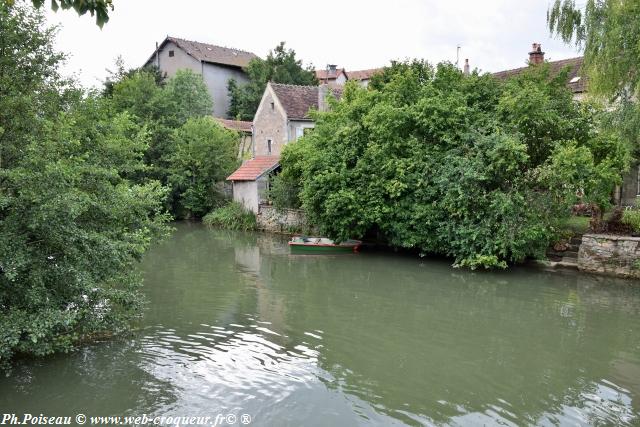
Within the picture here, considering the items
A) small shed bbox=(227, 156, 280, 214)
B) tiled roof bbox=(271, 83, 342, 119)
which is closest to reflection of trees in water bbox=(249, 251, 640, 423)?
small shed bbox=(227, 156, 280, 214)

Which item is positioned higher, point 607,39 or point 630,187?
point 607,39

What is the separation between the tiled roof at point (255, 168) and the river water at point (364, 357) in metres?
15.7

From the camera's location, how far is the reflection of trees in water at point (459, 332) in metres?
8.70

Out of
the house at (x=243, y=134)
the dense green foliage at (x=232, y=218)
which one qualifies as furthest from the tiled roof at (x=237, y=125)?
the dense green foliage at (x=232, y=218)

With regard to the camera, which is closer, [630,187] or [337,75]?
[630,187]

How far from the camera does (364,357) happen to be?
33.7 ft

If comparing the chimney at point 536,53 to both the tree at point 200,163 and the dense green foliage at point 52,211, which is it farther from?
the dense green foliage at point 52,211

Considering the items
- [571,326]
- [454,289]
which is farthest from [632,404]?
[454,289]

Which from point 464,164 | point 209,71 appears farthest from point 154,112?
point 464,164

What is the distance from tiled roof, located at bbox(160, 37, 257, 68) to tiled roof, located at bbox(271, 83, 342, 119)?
15136mm

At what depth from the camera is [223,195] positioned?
3844 centimetres

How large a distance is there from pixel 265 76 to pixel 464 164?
109 feet

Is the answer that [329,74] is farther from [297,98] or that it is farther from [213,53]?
[297,98]

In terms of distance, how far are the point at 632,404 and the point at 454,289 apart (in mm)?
8324
